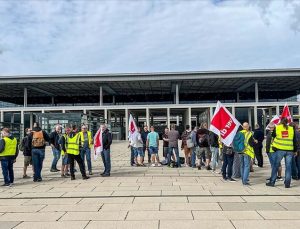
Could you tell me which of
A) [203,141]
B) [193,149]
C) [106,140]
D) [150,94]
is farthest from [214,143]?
[150,94]

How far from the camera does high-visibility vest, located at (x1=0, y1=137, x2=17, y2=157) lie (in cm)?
1030

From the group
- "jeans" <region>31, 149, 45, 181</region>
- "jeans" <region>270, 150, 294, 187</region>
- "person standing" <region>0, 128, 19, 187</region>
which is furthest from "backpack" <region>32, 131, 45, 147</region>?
"jeans" <region>270, 150, 294, 187</region>

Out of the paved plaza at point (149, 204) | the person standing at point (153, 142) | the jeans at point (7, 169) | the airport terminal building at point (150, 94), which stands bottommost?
the paved plaza at point (149, 204)

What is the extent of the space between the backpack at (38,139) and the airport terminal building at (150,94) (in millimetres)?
28132

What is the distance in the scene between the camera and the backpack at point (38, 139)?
1119cm

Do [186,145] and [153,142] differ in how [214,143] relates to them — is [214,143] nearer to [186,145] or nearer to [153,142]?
[186,145]

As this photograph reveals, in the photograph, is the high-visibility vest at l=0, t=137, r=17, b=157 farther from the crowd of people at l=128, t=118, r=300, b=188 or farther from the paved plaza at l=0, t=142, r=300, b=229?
the crowd of people at l=128, t=118, r=300, b=188

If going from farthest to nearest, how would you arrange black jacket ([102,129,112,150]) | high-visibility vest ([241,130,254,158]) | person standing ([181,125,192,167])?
person standing ([181,125,192,167]), black jacket ([102,129,112,150]), high-visibility vest ([241,130,254,158])

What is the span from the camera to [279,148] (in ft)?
31.1

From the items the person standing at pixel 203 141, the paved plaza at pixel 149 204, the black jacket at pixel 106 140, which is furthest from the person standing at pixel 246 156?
the black jacket at pixel 106 140

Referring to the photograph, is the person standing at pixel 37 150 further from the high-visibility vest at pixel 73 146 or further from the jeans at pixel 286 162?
the jeans at pixel 286 162

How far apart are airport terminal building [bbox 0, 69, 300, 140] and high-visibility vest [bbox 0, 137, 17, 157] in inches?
1139

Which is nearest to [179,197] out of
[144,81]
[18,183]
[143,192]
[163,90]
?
[143,192]

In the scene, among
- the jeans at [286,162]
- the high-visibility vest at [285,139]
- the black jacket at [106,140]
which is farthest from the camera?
the black jacket at [106,140]
